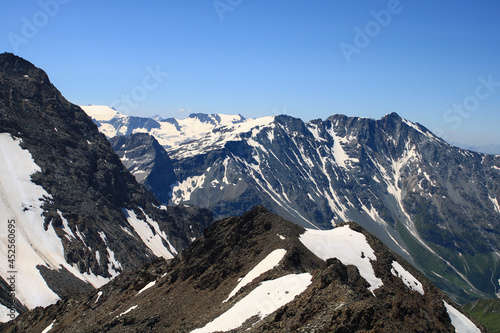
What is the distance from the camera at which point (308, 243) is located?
75875 millimetres

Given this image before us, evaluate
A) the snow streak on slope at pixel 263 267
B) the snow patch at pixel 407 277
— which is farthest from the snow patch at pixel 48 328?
the snow patch at pixel 407 277

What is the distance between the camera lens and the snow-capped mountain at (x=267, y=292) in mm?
39656

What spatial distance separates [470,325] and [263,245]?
119ft

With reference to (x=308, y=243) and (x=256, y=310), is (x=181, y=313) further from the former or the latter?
(x=308, y=243)

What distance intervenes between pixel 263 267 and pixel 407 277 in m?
27.2

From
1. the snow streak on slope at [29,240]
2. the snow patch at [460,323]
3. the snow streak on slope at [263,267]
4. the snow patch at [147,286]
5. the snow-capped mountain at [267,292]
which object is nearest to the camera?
the snow-capped mountain at [267,292]

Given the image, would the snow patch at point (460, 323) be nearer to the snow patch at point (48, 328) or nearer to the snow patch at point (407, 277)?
the snow patch at point (407, 277)

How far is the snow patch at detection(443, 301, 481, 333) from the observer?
63469mm

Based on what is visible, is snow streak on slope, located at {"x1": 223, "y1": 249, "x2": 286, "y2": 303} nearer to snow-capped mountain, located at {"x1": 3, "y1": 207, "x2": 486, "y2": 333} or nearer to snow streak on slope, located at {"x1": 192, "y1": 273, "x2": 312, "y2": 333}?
snow-capped mountain, located at {"x1": 3, "y1": 207, "x2": 486, "y2": 333}

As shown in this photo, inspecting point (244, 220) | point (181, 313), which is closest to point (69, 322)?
point (181, 313)

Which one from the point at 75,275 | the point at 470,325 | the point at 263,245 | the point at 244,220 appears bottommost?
the point at 470,325

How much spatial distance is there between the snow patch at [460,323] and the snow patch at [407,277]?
17.9 feet

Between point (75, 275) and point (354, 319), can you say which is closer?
point (354, 319)

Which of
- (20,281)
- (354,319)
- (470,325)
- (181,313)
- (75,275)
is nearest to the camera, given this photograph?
(354,319)
